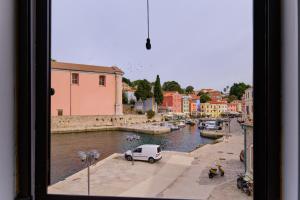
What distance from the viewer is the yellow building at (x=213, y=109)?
1158mm

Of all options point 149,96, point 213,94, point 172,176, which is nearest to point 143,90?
point 149,96

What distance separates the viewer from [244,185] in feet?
3.26

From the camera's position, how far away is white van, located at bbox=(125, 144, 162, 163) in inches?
46.6

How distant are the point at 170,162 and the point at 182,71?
0.42m

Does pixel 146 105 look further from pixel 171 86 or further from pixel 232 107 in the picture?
pixel 232 107
